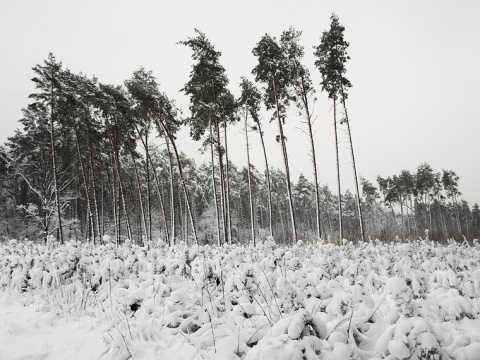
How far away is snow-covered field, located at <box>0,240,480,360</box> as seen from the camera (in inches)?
68.2

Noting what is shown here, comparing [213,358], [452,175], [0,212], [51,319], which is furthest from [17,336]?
[452,175]

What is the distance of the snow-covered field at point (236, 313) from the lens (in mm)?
1731

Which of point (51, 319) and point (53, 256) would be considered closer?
point (51, 319)

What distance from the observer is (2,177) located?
31578mm

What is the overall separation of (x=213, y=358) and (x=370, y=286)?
325 cm

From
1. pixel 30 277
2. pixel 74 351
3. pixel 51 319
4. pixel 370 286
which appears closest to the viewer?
pixel 74 351

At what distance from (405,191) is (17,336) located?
58.3m

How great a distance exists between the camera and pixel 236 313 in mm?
2914

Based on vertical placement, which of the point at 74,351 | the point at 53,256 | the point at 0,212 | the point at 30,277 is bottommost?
the point at 74,351

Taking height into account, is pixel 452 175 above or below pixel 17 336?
above

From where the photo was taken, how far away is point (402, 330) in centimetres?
161

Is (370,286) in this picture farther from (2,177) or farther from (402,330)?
(2,177)

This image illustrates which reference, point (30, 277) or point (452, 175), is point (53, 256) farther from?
point (452, 175)

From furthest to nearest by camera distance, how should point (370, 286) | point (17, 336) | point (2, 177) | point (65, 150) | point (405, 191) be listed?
point (405, 191)
point (2, 177)
point (65, 150)
point (370, 286)
point (17, 336)
